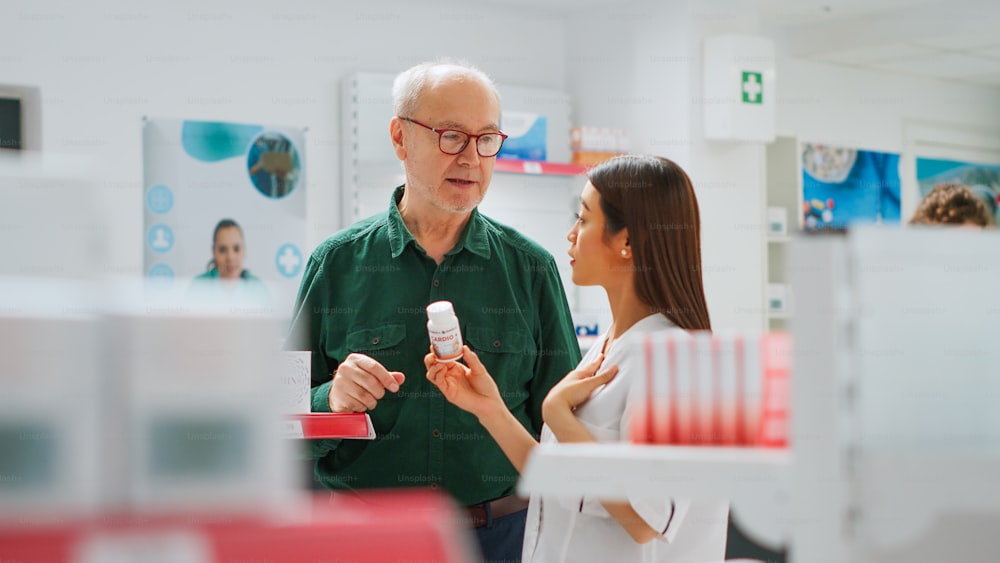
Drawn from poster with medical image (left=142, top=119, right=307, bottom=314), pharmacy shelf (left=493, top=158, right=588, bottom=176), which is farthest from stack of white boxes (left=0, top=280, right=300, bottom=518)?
pharmacy shelf (left=493, top=158, right=588, bottom=176)

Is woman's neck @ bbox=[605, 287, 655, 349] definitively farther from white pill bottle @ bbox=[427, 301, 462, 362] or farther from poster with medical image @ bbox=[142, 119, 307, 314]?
poster with medical image @ bbox=[142, 119, 307, 314]

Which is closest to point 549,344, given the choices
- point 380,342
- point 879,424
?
point 380,342

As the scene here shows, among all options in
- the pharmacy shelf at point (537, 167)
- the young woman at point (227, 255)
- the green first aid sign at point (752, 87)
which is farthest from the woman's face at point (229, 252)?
the green first aid sign at point (752, 87)

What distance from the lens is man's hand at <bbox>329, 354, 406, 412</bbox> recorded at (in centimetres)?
231

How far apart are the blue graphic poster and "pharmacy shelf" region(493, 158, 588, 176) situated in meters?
1.69

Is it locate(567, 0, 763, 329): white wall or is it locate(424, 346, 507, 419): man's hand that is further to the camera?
locate(567, 0, 763, 329): white wall

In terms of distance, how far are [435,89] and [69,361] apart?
181 centimetres

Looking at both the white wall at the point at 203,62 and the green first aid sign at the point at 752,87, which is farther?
the green first aid sign at the point at 752,87

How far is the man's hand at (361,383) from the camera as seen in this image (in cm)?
231

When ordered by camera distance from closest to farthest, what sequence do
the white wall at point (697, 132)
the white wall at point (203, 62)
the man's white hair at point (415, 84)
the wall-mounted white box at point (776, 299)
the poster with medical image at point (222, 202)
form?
the man's white hair at point (415, 84), the white wall at point (203, 62), the poster with medical image at point (222, 202), the white wall at point (697, 132), the wall-mounted white box at point (776, 299)

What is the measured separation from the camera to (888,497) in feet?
3.67

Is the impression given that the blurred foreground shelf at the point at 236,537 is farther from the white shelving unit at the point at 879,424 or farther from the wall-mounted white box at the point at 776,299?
the wall-mounted white box at the point at 776,299

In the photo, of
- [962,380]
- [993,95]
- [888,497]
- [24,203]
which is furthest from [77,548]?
[993,95]

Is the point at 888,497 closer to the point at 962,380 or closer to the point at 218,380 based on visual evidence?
the point at 962,380
